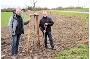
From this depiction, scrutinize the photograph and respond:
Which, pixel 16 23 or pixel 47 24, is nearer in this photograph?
pixel 16 23

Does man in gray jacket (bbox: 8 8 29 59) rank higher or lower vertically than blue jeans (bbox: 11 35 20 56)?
higher

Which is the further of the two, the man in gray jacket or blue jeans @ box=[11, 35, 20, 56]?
blue jeans @ box=[11, 35, 20, 56]

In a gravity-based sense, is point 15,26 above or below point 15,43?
above

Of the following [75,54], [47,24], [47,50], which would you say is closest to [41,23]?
[47,24]

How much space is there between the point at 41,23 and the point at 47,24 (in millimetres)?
336

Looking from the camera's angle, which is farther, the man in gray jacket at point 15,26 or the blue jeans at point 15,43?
the blue jeans at point 15,43

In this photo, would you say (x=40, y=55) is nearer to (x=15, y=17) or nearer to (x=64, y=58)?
(x=64, y=58)

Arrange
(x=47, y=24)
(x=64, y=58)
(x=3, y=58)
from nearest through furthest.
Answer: (x=64, y=58) → (x=3, y=58) → (x=47, y=24)

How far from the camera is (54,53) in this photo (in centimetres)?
985

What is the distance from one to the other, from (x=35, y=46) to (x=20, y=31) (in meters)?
2.38

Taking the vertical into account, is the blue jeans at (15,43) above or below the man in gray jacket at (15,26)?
below

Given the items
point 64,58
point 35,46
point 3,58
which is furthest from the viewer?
point 35,46

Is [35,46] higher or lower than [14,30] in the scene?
lower

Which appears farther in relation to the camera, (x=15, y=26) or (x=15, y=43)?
(x=15, y=43)
